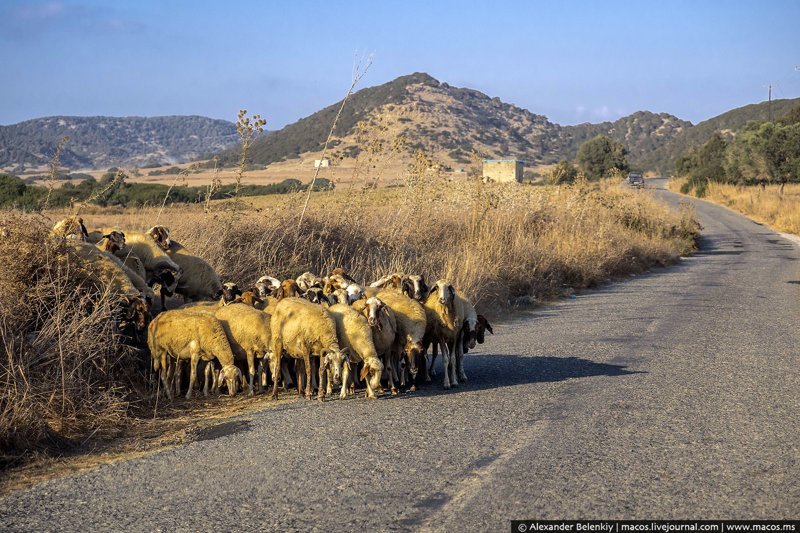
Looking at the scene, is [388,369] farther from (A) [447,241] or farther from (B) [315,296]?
(A) [447,241]

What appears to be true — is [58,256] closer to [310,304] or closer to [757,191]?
[310,304]

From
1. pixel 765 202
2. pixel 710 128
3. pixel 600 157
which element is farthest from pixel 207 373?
pixel 710 128

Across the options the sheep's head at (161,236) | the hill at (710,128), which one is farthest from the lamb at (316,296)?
the hill at (710,128)

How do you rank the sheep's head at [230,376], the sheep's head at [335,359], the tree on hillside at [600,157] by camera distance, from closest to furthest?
the sheep's head at [335,359] → the sheep's head at [230,376] → the tree on hillside at [600,157]

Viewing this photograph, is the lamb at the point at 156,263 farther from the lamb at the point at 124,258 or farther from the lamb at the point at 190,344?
the lamb at the point at 190,344

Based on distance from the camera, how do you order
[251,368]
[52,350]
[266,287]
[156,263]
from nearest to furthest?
[52,350]
[251,368]
[156,263]
[266,287]

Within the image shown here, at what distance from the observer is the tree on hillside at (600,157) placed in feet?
215

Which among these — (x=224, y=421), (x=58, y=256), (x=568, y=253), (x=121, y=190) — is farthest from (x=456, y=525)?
(x=121, y=190)

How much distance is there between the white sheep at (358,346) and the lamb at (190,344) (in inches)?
44.3

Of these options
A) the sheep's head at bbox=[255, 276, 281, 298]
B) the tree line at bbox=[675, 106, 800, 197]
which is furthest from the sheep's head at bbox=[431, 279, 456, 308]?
the tree line at bbox=[675, 106, 800, 197]

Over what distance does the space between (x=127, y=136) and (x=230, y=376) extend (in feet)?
460

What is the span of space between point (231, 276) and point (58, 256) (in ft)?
15.2

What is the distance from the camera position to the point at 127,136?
14050 cm

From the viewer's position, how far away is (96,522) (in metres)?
5.40
